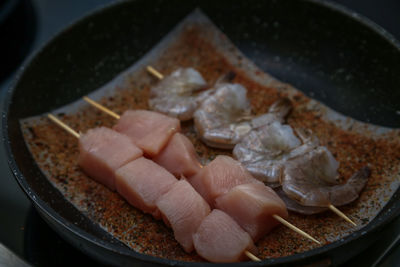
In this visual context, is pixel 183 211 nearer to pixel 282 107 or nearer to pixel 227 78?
pixel 282 107

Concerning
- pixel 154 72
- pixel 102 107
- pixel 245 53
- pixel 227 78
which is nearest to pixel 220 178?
pixel 227 78

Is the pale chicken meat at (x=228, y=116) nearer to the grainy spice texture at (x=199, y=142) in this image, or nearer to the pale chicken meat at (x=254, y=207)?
the grainy spice texture at (x=199, y=142)

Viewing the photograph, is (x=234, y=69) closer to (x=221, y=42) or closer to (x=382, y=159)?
(x=221, y=42)

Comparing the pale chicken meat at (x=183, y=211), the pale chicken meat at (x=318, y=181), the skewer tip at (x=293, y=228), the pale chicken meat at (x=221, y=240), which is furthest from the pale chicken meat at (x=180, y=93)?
the skewer tip at (x=293, y=228)

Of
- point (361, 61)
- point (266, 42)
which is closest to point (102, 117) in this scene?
point (266, 42)

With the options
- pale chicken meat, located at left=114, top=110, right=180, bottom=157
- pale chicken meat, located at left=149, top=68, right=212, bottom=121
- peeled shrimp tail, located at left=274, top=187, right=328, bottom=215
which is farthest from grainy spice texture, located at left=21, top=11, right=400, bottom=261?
pale chicken meat, located at left=114, top=110, right=180, bottom=157

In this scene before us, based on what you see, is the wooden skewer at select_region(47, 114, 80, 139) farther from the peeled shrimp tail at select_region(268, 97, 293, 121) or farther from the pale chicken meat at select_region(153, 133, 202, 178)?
the peeled shrimp tail at select_region(268, 97, 293, 121)
